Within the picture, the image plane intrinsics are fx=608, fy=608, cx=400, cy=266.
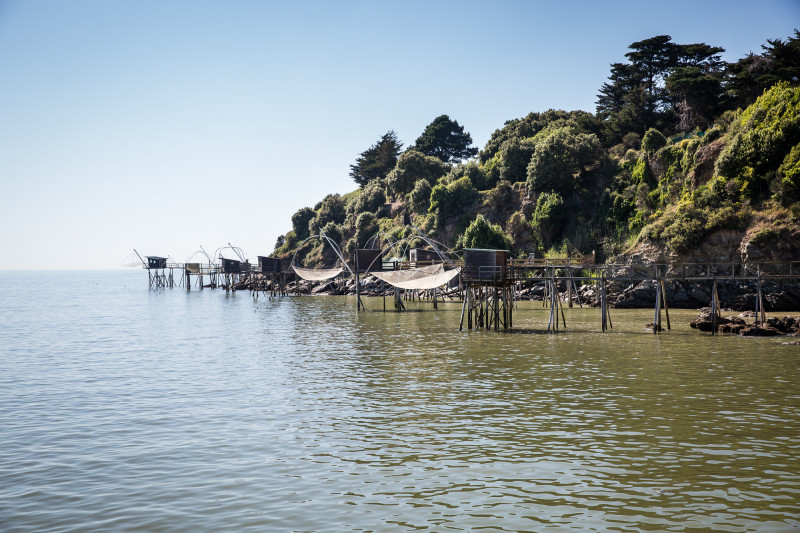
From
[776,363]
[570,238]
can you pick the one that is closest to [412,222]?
[570,238]

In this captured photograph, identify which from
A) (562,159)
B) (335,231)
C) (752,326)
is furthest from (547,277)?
(335,231)

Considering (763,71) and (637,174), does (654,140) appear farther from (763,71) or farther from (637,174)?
(763,71)

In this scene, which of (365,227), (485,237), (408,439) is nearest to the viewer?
(408,439)

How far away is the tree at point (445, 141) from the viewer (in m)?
136

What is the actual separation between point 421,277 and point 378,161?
3795 inches

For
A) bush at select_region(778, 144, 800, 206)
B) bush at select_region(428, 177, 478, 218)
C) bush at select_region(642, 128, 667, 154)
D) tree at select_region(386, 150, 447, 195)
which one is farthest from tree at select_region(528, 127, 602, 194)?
tree at select_region(386, 150, 447, 195)

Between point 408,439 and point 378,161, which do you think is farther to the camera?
point 378,161

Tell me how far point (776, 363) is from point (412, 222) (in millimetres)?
85821

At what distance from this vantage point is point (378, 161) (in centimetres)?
14575

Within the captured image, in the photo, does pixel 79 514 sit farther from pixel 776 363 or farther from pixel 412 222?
pixel 412 222

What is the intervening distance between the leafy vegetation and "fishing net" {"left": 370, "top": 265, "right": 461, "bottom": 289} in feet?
83.0

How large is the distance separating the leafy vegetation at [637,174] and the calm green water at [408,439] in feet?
95.6

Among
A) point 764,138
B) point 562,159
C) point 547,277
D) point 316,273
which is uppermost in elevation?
point 562,159

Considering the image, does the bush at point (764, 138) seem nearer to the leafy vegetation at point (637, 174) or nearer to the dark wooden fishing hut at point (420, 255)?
the leafy vegetation at point (637, 174)
